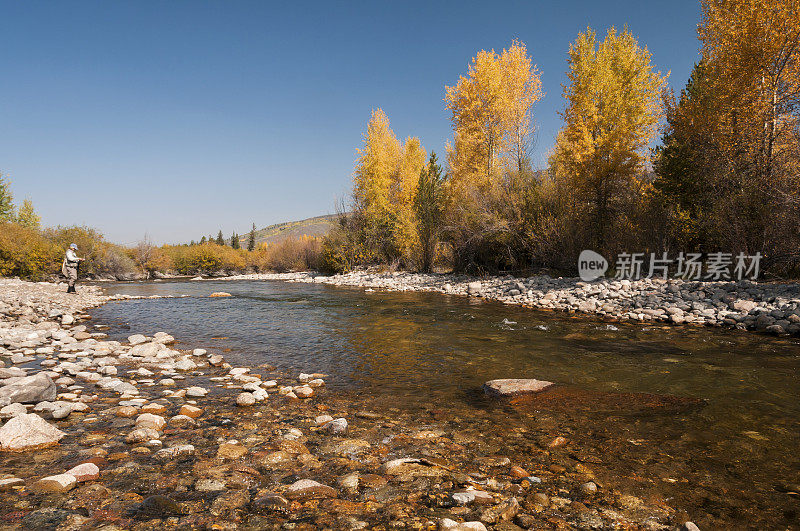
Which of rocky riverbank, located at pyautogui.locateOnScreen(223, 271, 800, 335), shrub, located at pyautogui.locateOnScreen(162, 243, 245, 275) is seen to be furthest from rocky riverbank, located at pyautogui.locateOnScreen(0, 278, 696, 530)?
shrub, located at pyautogui.locateOnScreen(162, 243, 245, 275)

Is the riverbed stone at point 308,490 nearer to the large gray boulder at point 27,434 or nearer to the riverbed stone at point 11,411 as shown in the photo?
the large gray boulder at point 27,434

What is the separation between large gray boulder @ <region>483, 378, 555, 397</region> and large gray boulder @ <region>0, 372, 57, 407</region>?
5196 millimetres

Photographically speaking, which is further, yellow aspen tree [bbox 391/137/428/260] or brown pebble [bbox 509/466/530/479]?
yellow aspen tree [bbox 391/137/428/260]

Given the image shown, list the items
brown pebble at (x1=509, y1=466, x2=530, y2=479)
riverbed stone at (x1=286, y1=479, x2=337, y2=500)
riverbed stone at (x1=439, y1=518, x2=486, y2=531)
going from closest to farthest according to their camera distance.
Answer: riverbed stone at (x1=439, y1=518, x2=486, y2=531) → riverbed stone at (x1=286, y1=479, x2=337, y2=500) → brown pebble at (x1=509, y1=466, x2=530, y2=479)

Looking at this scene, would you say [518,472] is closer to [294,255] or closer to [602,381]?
[602,381]

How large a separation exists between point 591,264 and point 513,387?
14.0 m

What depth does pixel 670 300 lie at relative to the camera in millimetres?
11469

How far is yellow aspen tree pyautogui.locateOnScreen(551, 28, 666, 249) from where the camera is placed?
16.3 meters

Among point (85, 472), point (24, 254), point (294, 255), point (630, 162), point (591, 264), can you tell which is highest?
point (630, 162)

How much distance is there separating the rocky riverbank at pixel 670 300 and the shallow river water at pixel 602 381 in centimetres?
99

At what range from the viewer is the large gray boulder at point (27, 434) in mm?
2984

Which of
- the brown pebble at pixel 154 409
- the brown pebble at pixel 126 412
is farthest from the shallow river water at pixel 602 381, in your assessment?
the brown pebble at pixel 126 412

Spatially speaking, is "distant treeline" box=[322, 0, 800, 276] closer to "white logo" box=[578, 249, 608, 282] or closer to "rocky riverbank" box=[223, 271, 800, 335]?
"white logo" box=[578, 249, 608, 282]

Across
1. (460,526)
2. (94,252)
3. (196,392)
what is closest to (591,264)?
(196,392)
